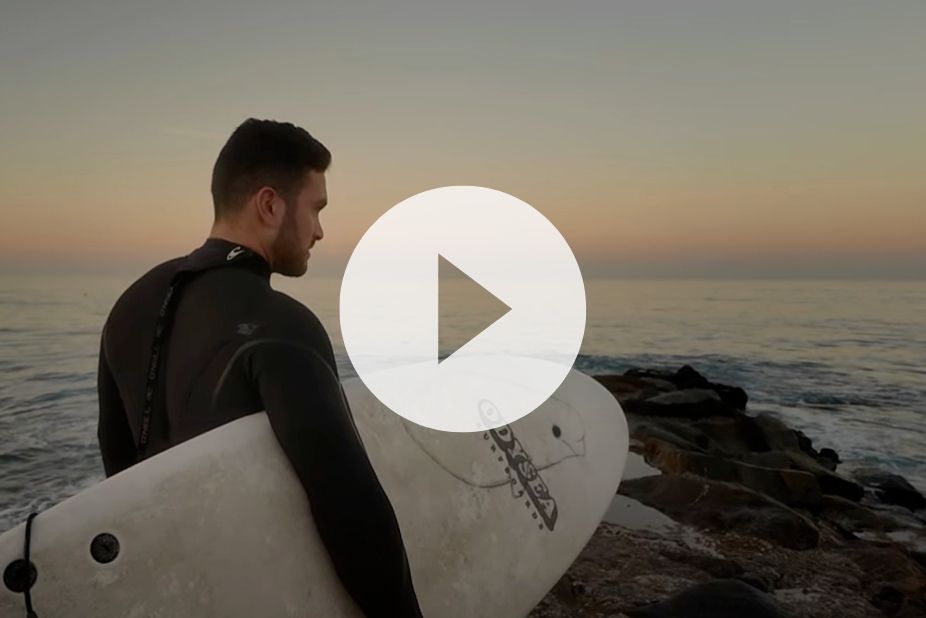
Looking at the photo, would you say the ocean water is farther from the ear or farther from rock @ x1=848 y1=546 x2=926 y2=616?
the ear

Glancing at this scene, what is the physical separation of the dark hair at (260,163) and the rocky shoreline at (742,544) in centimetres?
247

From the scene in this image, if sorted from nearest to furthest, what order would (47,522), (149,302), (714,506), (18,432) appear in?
(47,522), (149,302), (714,506), (18,432)

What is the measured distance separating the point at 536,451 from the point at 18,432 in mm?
9752

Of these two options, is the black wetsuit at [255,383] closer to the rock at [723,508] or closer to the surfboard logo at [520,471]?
the surfboard logo at [520,471]

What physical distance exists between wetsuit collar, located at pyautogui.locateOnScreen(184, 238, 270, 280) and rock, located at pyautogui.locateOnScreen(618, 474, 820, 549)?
429 centimetres

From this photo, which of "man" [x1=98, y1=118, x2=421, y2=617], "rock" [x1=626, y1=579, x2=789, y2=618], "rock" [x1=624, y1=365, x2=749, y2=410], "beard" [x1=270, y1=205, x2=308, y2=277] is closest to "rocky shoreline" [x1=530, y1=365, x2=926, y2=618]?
"rock" [x1=626, y1=579, x2=789, y2=618]

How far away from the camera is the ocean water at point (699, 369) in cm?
909

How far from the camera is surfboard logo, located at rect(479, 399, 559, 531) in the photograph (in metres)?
3.09

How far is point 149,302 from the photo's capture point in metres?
2.12

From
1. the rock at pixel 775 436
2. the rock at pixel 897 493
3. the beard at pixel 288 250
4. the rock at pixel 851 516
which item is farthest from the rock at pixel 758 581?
the rock at pixel 775 436

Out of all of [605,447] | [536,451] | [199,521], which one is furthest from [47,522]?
[605,447]

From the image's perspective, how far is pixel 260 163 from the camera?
7.00ft

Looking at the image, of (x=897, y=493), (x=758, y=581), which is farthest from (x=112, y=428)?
(x=897, y=493)

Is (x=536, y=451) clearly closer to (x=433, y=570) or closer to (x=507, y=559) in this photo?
(x=507, y=559)
